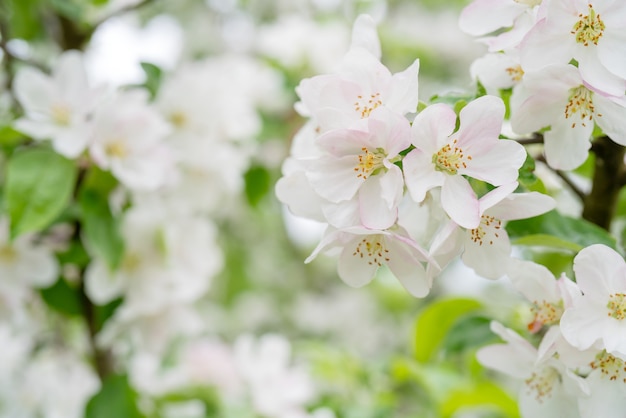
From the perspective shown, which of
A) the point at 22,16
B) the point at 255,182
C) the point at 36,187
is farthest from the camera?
the point at 255,182

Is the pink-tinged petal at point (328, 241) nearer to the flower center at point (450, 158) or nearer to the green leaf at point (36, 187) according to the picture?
the flower center at point (450, 158)

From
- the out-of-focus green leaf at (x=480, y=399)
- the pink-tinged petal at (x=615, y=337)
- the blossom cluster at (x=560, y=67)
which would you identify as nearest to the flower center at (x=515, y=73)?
the blossom cluster at (x=560, y=67)

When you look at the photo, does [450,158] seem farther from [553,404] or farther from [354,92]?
[553,404]

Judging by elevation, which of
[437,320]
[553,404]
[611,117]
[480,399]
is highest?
[611,117]

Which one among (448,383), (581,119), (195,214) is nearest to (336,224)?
(581,119)

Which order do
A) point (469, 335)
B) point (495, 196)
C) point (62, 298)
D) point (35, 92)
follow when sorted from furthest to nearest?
point (62, 298), point (35, 92), point (469, 335), point (495, 196)

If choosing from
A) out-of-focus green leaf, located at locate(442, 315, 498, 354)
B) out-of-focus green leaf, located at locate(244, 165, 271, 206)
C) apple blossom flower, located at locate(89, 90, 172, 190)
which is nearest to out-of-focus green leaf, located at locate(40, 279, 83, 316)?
apple blossom flower, located at locate(89, 90, 172, 190)

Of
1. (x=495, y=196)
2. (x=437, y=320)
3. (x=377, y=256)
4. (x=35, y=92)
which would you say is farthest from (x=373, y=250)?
(x=35, y=92)
